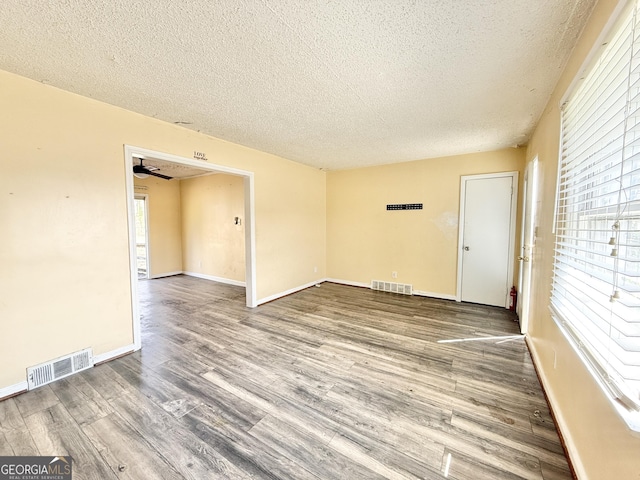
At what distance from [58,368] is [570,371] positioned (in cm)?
397

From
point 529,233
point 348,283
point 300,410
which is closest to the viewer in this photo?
point 300,410

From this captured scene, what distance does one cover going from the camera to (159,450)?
1553 mm

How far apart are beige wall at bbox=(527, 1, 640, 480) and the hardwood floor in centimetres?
22

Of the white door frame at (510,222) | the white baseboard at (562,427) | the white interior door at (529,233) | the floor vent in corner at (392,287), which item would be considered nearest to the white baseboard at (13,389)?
the white baseboard at (562,427)

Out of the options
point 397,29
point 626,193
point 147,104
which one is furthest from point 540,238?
point 147,104

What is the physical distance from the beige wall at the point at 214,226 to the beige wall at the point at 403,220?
208 cm

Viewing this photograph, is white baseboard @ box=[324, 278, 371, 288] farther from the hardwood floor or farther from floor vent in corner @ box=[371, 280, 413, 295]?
the hardwood floor

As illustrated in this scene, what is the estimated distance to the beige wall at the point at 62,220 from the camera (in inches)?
80.2

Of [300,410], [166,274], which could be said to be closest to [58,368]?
[300,410]

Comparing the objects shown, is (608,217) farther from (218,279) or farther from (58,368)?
(218,279)

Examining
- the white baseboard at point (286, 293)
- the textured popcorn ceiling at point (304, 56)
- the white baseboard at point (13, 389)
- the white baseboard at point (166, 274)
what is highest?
the textured popcorn ceiling at point (304, 56)

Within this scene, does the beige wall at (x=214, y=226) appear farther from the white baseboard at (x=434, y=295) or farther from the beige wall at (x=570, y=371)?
the beige wall at (x=570, y=371)

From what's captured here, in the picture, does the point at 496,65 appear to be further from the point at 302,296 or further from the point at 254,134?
the point at 302,296

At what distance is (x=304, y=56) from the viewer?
1781 millimetres
